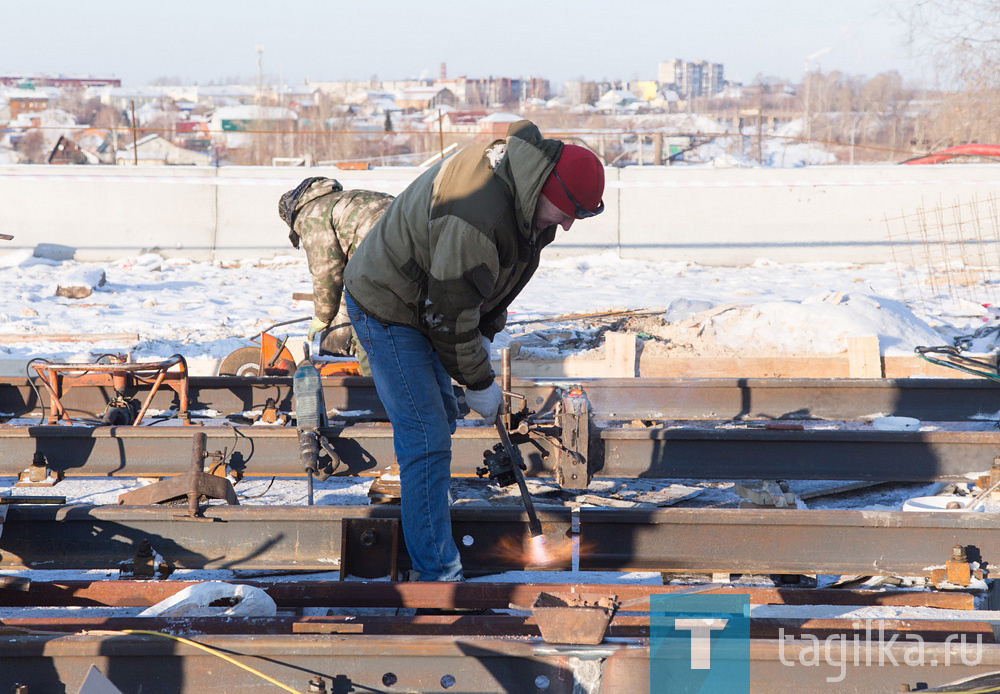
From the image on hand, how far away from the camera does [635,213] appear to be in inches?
571

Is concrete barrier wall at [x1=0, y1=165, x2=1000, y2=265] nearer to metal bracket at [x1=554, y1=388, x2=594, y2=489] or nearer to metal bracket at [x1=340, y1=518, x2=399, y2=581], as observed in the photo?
metal bracket at [x1=554, y1=388, x2=594, y2=489]

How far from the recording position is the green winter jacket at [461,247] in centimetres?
294

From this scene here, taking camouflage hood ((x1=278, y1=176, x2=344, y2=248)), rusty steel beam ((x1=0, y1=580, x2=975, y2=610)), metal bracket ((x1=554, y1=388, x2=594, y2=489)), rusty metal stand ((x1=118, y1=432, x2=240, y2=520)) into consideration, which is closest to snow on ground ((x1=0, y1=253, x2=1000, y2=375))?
camouflage hood ((x1=278, y1=176, x2=344, y2=248))

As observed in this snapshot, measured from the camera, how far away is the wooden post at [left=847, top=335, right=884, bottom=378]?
6805mm

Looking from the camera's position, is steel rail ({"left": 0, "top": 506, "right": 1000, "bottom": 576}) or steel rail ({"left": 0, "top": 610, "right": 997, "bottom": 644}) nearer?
steel rail ({"left": 0, "top": 610, "right": 997, "bottom": 644})

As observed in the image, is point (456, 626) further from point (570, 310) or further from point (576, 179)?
point (570, 310)

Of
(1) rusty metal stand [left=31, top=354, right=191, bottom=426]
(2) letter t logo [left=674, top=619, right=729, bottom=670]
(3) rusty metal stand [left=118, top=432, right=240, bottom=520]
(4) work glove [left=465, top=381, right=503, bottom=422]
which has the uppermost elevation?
(4) work glove [left=465, top=381, right=503, bottom=422]

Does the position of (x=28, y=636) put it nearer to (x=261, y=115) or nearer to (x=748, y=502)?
(x=748, y=502)

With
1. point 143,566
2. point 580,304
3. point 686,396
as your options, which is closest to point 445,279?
point 143,566

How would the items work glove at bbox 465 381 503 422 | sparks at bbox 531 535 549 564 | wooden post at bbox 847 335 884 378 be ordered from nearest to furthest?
1. work glove at bbox 465 381 503 422
2. sparks at bbox 531 535 549 564
3. wooden post at bbox 847 335 884 378

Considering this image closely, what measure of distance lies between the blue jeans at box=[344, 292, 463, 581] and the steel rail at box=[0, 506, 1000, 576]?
24 cm

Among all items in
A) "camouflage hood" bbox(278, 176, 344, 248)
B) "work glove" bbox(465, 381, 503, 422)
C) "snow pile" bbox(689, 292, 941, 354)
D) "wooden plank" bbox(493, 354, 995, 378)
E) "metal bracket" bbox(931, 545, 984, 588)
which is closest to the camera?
"work glove" bbox(465, 381, 503, 422)

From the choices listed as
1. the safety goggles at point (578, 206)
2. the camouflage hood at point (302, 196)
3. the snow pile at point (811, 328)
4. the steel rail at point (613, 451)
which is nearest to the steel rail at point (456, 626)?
the safety goggles at point (578, 206)

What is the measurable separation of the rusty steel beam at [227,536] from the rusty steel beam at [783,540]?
223 mm
